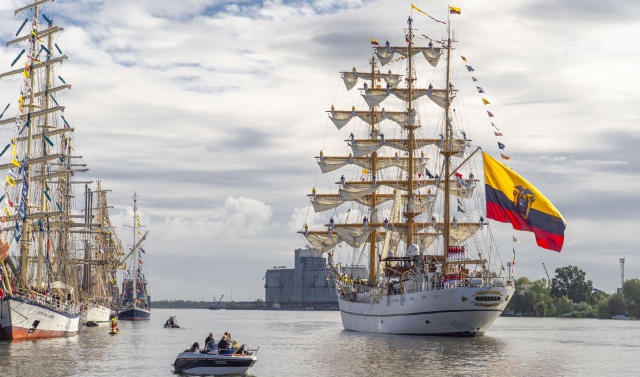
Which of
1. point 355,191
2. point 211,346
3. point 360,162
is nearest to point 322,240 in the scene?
point 355,191

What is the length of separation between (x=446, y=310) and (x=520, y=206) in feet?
57.7

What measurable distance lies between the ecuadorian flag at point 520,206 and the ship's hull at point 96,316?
79646 millimetres

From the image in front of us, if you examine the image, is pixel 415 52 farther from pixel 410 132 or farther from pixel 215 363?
pixel 215 363

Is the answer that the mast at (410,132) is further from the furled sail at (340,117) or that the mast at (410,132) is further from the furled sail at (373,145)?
the furled sail at (340,117)

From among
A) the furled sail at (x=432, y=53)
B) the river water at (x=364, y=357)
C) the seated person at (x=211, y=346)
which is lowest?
the river water at (x=364, y=357)

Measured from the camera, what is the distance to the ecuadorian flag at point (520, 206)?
77.7m

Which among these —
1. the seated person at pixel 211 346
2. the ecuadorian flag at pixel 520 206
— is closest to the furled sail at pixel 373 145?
the ecuadorian flag at pixel 520 206

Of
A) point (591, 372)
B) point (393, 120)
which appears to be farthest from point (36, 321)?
point (393, 120)

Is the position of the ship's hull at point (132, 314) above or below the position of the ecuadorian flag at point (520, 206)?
below

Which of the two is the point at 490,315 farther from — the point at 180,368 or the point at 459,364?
the point at 180,368

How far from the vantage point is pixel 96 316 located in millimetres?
154500

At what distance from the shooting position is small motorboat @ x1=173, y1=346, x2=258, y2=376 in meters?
57.7

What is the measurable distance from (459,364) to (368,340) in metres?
32.1

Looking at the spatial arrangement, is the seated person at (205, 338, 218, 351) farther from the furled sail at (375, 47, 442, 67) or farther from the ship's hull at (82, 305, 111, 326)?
the ship's hull at (82, 305, 111, 326)
